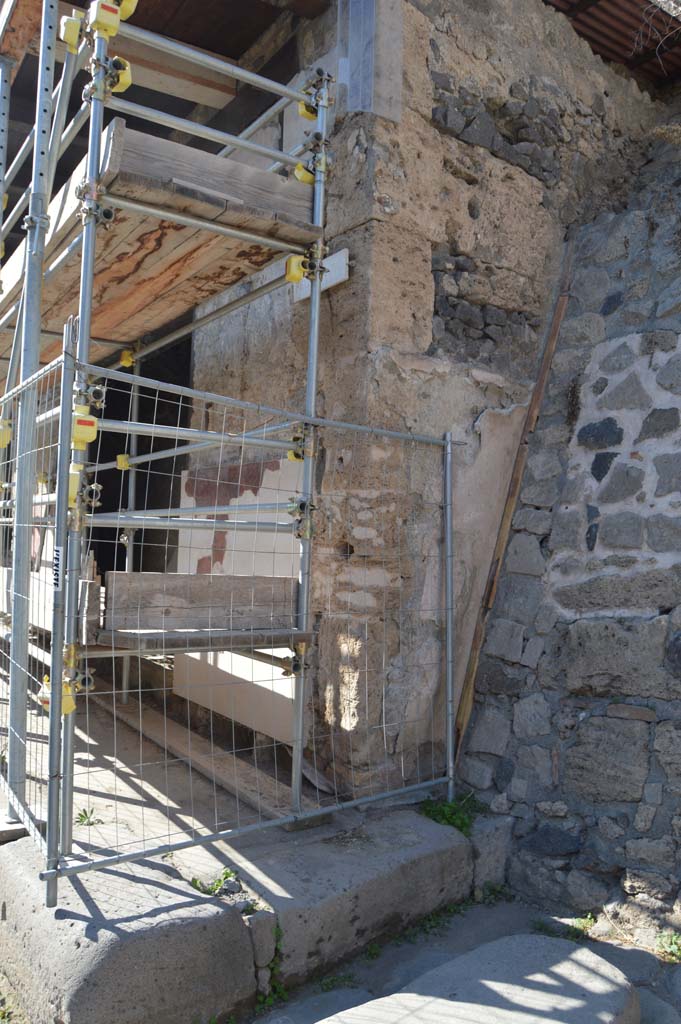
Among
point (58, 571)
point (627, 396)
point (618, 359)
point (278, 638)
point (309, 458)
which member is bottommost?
point (278, 638)

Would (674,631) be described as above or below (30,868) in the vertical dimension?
above

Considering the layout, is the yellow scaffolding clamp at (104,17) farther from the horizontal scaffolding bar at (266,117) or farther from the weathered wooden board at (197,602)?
the weathered wooden board at (197,602)

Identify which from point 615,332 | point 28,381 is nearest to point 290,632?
point 28,381

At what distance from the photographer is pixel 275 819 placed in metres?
3.16

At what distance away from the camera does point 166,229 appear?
3320mm

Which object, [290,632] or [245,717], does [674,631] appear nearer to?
[290,632]

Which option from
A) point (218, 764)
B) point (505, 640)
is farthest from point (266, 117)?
point (218, 764)

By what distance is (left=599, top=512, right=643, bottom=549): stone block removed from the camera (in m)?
3.63

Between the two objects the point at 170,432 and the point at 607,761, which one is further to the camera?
the point at 607,761

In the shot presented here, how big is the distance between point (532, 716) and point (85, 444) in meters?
2.29

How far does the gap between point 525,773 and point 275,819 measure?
46.4 inches

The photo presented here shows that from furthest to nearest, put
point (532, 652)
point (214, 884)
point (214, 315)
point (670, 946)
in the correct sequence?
point (214, 315)
point (532, 652)
point (670, 946)
point (214, 884)

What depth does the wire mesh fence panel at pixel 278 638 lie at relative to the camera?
2988mm

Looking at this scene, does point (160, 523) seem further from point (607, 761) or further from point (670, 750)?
point (670, 750)
